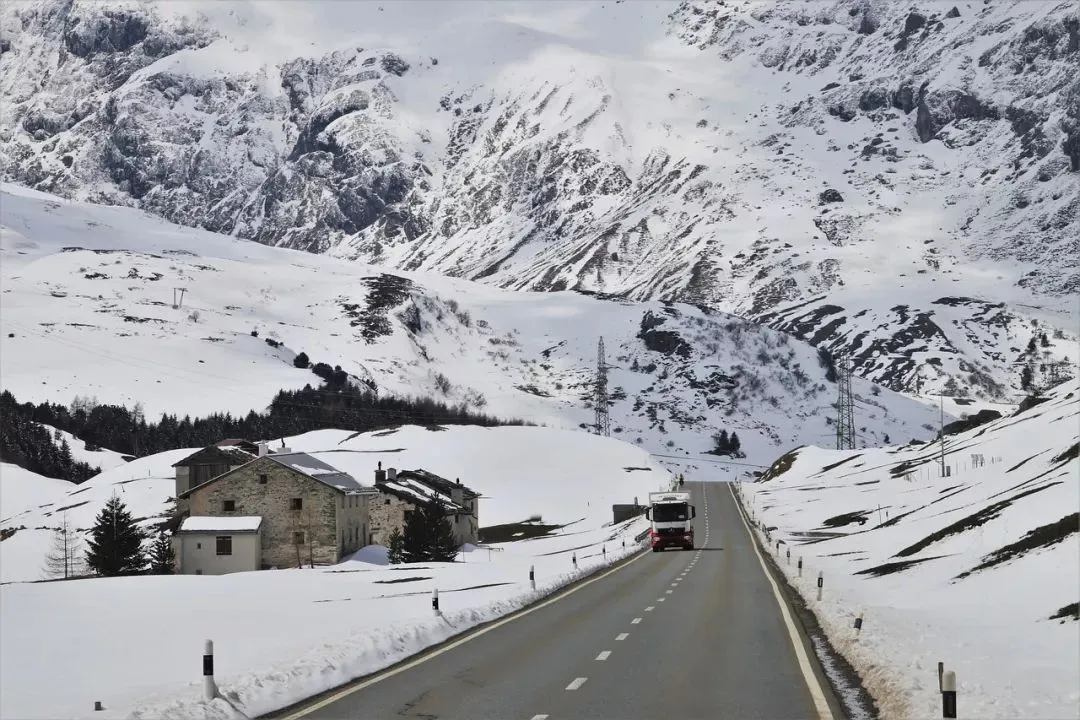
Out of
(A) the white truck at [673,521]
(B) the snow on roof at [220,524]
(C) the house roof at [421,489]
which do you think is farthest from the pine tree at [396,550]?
(A) the white truck at [673,521]

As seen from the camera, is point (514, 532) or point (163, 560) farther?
point (514, 532)

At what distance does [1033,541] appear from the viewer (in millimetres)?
44281

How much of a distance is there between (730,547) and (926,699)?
64649mm

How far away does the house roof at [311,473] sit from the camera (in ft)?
333

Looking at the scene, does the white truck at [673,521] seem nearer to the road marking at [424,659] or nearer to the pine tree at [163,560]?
the road marking at [424,659]

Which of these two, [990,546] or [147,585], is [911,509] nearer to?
[990,546]

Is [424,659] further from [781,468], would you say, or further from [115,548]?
[781,468]

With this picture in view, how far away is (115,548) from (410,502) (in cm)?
3217

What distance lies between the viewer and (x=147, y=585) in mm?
68125

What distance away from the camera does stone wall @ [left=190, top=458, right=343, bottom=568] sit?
99562mm

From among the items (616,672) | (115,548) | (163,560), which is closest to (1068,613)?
(616,672)

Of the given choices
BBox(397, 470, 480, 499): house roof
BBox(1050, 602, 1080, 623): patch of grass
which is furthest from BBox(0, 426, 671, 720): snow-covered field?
BBox(1050, 602, 1080, 623): patch of grass

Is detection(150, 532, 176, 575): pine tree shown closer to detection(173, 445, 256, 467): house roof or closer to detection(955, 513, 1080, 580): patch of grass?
detection(173, 445, 256, 467): house roof

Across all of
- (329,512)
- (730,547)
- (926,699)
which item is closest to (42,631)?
(926,699)
